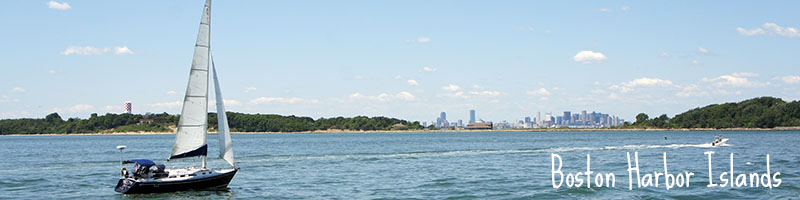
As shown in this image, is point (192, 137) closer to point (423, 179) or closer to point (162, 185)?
point (162, 185)

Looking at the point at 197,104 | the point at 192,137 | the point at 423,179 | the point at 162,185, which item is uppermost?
the point at 197,104

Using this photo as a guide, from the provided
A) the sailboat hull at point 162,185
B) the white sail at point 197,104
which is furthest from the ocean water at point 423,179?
the white sail at point 197,104

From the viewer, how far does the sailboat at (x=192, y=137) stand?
42.8 m

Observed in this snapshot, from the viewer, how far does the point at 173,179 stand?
142 ft

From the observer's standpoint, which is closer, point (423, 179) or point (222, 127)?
point (222, 127)

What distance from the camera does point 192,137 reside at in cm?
4388

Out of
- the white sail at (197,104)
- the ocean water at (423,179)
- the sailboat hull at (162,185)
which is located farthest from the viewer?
the ocean water at (423,179)

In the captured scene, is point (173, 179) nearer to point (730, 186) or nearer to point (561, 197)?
point (561, 197)

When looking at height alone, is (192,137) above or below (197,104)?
below

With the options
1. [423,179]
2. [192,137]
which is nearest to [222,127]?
[192,137]

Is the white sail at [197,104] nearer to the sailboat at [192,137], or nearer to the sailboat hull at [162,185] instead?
the sailboat at [192,137]

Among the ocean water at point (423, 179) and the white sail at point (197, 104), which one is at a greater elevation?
the white sail at point (197, 104)

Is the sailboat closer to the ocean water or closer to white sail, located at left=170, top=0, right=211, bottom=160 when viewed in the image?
white sail, located at left=170, top=0, right=211, bottom=160

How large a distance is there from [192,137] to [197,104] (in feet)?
6.80
